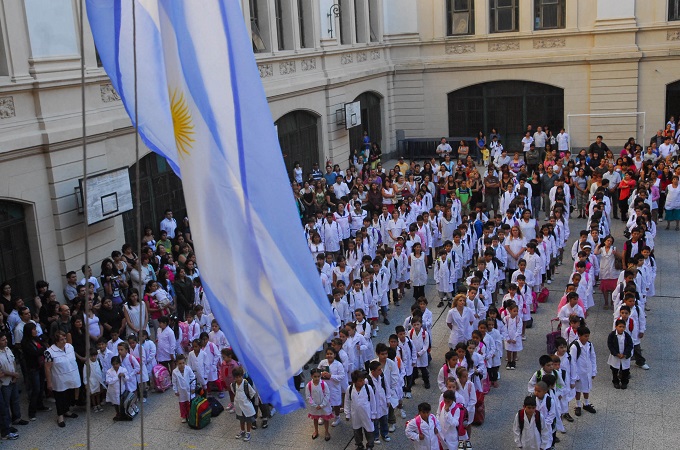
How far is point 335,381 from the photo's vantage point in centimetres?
1123

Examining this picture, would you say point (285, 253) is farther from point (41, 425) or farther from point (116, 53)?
point (41, 425)

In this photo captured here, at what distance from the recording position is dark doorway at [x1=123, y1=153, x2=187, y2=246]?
716 inches

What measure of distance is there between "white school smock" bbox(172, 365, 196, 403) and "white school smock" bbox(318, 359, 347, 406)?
2036mm

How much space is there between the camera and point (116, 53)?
680 cm

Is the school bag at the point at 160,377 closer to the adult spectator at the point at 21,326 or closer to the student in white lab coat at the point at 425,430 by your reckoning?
the adult spectator at the point at 21,326

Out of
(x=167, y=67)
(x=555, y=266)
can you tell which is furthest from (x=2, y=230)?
(x=555, y=266)

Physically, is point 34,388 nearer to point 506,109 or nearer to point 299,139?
point 299,139

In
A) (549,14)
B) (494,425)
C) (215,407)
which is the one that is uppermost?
(549,14)

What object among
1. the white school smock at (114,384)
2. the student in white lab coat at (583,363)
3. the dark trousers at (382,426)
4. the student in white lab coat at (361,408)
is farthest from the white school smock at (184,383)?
the student in white lab coat at (583,363)

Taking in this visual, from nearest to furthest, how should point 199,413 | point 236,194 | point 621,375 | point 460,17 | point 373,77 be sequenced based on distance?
point 236,194
point 199,413
point 621,375
point 373,77
point 460,17

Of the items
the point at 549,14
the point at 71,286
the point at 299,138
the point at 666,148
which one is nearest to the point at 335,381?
the point at 71,286

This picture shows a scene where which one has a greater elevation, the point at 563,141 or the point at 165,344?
the point at 563,141

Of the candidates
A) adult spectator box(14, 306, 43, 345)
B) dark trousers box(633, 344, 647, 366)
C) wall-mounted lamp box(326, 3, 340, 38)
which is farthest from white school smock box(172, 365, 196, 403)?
wall-mounted lamp box(326, 3, 340, 38)

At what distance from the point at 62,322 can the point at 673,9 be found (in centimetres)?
2510
